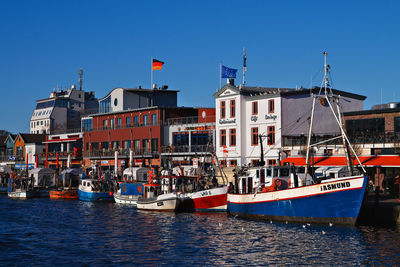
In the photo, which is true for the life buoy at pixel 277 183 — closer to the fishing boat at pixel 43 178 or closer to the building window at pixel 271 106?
the building window at pixel 271 106

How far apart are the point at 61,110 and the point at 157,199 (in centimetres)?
11001

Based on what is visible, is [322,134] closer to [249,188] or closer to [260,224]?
[249,188]

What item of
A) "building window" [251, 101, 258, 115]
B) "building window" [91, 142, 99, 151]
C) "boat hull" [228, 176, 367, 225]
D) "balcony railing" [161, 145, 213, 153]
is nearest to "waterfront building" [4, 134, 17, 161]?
"building window" [91, 142, 99, 151]

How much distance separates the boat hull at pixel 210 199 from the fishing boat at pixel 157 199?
1.71 m

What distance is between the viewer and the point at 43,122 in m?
162

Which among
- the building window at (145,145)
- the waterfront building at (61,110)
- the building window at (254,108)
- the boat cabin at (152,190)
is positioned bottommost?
the boat cabin at (152,190)

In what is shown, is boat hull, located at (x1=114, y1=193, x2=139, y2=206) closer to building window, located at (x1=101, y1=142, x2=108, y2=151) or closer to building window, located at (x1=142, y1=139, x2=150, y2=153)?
building window, located at (x1=142, y1=139, x2=150, y2=153)

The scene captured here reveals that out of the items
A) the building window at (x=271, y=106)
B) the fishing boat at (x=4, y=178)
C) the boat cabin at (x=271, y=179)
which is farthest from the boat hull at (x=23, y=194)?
the boat cabin at (x=271, y=179)

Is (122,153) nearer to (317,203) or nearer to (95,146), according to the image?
(95,146)

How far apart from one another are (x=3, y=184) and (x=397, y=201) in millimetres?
70087

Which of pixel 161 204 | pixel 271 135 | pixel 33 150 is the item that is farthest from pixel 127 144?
pixel 161 204

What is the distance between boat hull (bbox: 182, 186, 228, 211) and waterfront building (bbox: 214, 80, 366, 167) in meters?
14.8

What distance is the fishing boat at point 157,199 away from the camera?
54.6 m

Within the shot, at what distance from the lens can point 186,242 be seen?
3728 cm
